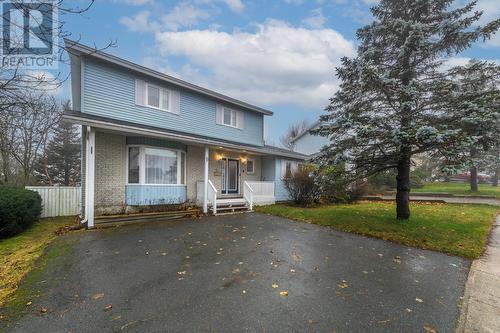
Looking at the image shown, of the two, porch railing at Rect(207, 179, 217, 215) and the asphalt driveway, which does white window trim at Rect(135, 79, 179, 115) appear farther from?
the asphalt driveway

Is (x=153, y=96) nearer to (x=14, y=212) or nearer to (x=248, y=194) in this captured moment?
(x=248, y=194)

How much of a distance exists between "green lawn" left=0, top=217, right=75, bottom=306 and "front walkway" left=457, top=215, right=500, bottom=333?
6408 millimetres

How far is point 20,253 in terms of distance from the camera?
19.5ft

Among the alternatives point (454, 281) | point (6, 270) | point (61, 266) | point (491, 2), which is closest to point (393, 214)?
point (454, 281)

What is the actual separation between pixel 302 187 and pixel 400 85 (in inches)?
290

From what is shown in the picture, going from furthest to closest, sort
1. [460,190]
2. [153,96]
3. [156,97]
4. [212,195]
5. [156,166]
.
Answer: [460,190] < [156,97] < [153,96] < [212,195] < [156,166]

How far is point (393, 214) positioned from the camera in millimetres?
10734

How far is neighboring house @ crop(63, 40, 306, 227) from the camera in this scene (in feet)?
31.0

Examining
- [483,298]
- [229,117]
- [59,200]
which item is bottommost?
[483,298]

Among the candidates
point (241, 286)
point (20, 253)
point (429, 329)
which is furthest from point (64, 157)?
point (429, 329)

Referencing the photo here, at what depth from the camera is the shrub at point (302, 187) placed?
13.9 meters

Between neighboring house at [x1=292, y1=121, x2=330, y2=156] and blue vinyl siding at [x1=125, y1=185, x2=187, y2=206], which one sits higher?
neighboring house at [x1=292, y1=121, x2=330, y2=156]

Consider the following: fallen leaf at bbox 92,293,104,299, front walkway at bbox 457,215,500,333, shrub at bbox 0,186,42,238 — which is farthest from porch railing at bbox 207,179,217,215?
front walkway at bbox 457,215,500,333
